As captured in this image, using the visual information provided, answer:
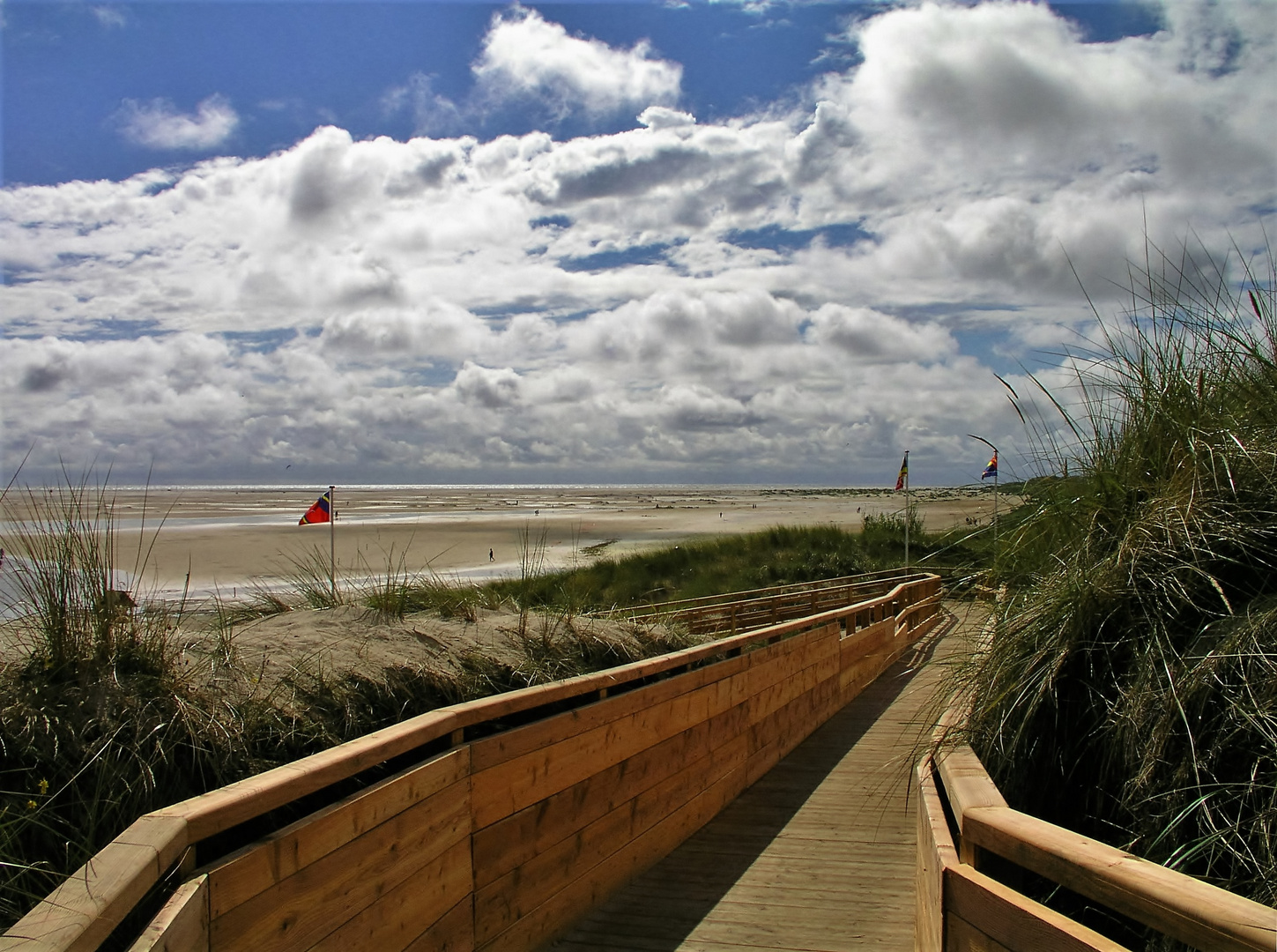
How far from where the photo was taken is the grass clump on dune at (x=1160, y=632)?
221 centimetres

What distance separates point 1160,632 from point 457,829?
7.82 ft

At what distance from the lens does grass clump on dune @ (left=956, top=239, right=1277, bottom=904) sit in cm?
221

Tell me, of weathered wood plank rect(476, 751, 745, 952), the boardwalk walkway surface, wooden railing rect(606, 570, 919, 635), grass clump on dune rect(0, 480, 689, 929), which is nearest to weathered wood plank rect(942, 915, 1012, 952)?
the boardwalk walkway surface

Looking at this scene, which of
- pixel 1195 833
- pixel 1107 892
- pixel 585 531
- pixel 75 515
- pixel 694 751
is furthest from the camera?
pixel 585 531

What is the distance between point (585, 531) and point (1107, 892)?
4177 centimetres

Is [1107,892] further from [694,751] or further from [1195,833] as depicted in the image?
[694,751]

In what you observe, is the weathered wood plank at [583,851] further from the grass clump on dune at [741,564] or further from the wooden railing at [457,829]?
the grass clump on dune at [741,564]

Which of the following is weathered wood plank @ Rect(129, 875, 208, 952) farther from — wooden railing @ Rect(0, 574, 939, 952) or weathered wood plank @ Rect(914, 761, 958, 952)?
weathered wood plank @ Rect(914, 761, 958, 952)

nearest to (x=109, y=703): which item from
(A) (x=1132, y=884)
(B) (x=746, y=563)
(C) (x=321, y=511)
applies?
(A) (x=1132, y=884)

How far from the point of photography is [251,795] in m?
2.35

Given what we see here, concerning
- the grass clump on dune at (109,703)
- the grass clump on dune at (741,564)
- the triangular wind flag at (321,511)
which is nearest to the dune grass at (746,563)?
the grass clump on dune at (741,564)

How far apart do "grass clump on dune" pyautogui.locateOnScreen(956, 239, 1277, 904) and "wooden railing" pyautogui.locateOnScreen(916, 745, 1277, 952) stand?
0.24 metres

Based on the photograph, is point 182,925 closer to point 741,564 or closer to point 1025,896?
point 1025,896

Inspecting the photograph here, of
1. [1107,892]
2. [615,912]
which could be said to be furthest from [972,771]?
[615,912]
